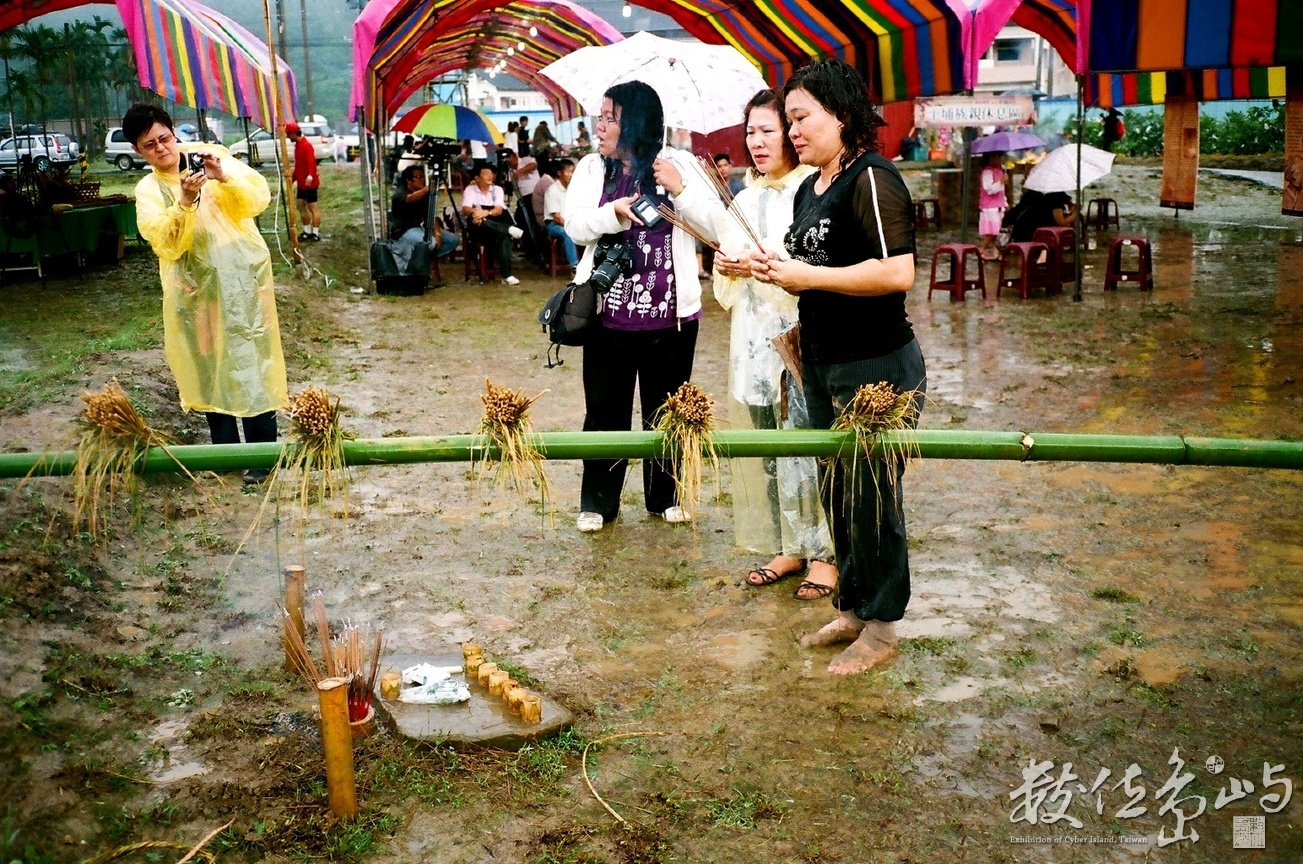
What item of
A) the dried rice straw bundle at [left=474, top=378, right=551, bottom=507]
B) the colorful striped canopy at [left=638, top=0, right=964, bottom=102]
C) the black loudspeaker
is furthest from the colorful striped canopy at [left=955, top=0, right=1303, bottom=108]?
the dried rice straw bundle at [left=474, top=378, right=551, bottom=507]

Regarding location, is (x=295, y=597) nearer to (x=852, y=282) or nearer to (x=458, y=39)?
(x=852, y=282)

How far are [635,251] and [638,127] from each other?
1.57ft

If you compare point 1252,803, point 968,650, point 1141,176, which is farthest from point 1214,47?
point 1141,176

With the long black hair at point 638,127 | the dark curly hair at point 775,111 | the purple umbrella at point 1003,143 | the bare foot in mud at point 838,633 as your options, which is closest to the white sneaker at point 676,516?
the bare foot in mud at point 838,633

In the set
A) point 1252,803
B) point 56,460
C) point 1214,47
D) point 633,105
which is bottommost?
point 1252,803

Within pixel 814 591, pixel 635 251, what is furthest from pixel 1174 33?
pixel 814 591

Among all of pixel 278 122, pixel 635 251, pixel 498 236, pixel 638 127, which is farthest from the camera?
pixel 498 236

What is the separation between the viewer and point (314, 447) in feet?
9.40

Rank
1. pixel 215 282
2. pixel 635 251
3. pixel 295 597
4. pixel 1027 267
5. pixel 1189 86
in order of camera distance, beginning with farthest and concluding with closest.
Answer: pixel 1189 86 → pixel 1027 267 → pixel 215 282 → pixel 635 251 → pixel 295 597

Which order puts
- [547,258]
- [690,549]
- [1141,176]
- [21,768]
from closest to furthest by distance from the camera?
[21,768] < [690,549] < [547,258] < [1141,176]

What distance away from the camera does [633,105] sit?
4441 millimetres

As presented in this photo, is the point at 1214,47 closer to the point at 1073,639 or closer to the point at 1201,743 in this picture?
the point at 1073,639

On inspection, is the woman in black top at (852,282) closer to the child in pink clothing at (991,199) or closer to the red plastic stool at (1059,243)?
the red plastic stool at (1059,243)

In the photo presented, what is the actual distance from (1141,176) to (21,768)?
24708 millimetres
